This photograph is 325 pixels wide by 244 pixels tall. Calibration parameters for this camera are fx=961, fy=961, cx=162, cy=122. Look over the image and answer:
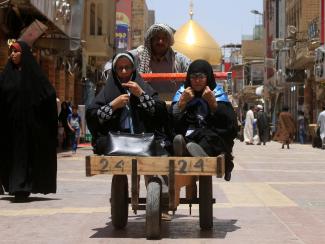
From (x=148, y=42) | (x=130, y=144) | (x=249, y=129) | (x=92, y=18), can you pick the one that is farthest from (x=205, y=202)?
(x=92, y=18)

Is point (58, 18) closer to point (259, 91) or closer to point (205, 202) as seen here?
point (205, 202)

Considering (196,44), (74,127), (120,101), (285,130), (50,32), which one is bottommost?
(285,130)

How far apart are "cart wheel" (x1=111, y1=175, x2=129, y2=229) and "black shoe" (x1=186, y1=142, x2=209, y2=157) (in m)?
0.69

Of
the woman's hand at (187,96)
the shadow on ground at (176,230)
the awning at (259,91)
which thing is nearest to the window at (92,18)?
the shadow on ground at (176,230)

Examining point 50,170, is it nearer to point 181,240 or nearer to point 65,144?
point 181,240

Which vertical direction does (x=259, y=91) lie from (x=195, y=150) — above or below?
above

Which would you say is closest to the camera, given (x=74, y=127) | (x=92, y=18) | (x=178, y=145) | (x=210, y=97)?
(x=178, y=145)

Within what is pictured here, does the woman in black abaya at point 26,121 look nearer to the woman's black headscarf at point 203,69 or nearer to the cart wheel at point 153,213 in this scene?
the woman's black headscarf at point 203,69

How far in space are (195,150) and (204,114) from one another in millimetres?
539

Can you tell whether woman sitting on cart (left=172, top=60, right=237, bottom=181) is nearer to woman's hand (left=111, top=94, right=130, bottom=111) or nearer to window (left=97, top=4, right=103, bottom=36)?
woman's hand (left=111, top=94, right=130, bottom=111)

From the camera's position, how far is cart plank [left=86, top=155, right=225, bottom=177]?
757 cm

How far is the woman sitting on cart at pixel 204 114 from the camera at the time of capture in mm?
8062

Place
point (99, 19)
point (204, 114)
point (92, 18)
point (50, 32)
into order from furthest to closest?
point (99, 19), point (92, 18), point (50, 32), point (204, 114)

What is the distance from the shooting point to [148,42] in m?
9.23
